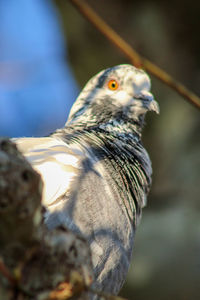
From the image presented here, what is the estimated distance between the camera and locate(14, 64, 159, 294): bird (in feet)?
11.5

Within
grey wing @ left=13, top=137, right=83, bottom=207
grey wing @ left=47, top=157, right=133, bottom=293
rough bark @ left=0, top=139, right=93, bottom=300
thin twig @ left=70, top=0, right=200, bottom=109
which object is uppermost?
thin twig @ left=70, top=0, right=200, bottom=109

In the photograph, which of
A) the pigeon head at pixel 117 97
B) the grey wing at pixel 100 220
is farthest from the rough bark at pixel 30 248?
the pigeon head at pixel 117 97

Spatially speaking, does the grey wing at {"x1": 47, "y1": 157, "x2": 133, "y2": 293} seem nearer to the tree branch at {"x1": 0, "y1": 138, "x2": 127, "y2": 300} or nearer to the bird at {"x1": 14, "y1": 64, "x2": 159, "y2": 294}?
the bird at {"x1": 14, "y1": 64, "x2": 159, "y2": 294}

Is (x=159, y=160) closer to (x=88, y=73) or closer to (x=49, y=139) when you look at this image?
(x=88, y=73)

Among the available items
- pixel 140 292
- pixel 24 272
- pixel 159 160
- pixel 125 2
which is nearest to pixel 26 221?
pixel 24 272

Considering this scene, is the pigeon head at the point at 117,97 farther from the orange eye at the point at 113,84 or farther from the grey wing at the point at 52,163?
the grey wing at the point at 52,163

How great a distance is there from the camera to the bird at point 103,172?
3518 mm

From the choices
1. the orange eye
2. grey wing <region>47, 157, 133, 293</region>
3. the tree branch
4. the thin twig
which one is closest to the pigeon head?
the orange eye

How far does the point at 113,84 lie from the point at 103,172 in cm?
175

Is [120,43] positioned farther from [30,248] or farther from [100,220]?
[100,220]

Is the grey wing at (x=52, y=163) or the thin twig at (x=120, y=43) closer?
the thin twig at (x=120, y=43)

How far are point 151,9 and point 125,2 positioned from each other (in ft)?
1.28

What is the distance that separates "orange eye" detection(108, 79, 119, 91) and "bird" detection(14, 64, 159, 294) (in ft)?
0.03

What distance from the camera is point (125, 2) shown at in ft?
24.7
